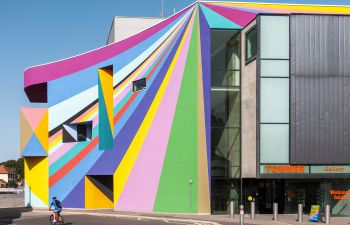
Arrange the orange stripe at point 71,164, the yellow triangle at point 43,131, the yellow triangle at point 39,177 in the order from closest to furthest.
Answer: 1. the orange stripe at point 71,164
2. the yellow triangle at point 39,177
3. the yellow triangle at point 43,131

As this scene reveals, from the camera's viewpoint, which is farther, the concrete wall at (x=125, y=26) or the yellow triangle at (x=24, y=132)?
the concrete wall at (x=125, y=26)

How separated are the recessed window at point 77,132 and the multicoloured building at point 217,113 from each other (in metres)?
0.85

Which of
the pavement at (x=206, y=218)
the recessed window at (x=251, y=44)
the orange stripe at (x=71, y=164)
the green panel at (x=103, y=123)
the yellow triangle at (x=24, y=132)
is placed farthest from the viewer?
the yellow triangle at (x=24, y=132)

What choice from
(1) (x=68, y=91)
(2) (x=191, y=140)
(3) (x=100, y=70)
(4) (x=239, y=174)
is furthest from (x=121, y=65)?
(4) (x=239, y=174)

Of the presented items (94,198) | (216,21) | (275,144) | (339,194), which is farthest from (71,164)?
(339,194)

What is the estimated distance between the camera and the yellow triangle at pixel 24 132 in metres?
41.9

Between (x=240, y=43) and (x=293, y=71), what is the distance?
193 inches

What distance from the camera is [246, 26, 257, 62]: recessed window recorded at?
29.9 meters

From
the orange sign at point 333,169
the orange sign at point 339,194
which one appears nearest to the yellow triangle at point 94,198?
the orange sign at point 339,194

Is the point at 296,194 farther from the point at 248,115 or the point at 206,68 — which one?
the point at 206,68

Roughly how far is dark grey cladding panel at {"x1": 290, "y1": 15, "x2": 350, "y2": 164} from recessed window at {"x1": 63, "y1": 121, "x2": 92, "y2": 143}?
59.3 ft

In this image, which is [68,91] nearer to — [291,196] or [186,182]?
[186,182]

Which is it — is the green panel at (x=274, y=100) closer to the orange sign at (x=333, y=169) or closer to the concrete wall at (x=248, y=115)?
the concrete wall at (x=248, y=115)

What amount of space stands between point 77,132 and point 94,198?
5625 mm
